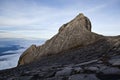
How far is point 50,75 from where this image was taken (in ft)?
41.8

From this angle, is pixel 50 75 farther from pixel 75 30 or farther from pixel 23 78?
pixel 75 30

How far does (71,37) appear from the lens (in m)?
24.7

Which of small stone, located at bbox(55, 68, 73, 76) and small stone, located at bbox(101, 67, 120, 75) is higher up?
small stone, located at bbox(101, 67, 120, 75)

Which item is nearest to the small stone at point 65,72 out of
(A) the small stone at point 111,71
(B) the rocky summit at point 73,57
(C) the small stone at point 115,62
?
(B) the rocky summit at point 73,57

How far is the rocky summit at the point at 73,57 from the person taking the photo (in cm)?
1175

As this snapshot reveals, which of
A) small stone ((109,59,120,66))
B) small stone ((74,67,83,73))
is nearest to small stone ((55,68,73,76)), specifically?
small stone ((74,67,83,73))

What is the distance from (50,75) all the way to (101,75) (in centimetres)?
339

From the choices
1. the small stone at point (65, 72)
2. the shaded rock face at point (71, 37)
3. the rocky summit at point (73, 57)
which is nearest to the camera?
the rocky summit at point (73, 57)

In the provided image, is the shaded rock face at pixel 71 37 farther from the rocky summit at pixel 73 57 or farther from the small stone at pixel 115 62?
the small stone at pixel 115 62

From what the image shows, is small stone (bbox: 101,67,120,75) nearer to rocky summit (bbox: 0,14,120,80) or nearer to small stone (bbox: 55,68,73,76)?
rocky summit (bbox: 0,14,120,80)

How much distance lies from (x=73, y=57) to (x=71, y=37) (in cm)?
687

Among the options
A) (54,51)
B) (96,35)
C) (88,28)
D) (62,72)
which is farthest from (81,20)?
(62,72)

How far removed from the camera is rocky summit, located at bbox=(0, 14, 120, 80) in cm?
1175

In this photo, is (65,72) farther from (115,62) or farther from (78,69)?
(115,62)
